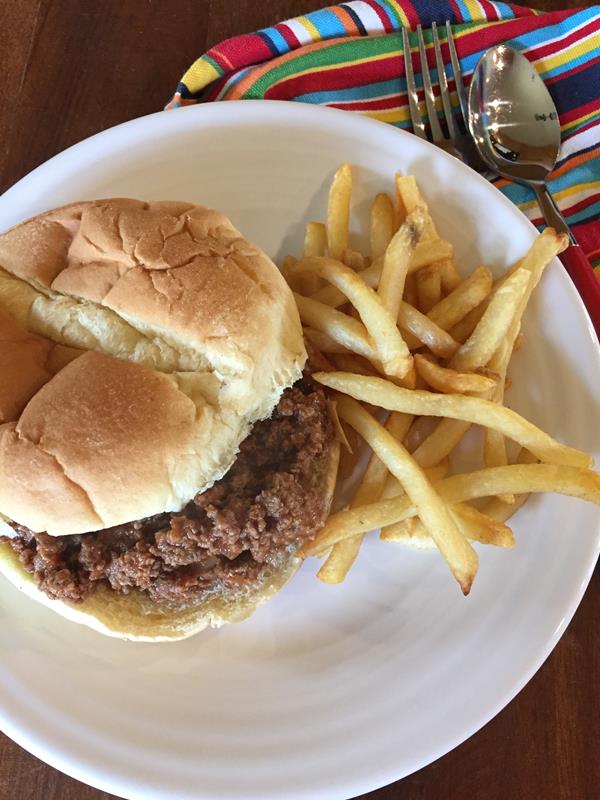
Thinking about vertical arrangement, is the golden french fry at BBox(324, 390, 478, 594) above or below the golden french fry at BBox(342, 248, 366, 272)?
below

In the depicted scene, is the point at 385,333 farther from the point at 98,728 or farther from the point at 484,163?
the point at 98,728

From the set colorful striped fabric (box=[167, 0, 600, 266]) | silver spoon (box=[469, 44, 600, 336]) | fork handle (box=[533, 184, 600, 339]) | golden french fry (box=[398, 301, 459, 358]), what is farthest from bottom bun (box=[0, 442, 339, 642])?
colorful striped fabric (box=[167, 0, 600, 266])

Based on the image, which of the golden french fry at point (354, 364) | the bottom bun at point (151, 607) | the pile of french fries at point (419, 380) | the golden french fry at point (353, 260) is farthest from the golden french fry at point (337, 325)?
the bottom bun at point (151, 607)

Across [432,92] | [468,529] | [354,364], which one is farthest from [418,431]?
[432,92]

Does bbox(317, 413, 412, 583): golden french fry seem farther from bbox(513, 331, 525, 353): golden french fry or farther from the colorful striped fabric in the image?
the colorful striped fabric

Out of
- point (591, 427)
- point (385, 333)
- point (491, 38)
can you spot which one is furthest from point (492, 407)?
point (491, 38)

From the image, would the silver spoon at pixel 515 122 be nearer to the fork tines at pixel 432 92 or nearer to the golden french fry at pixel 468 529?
the fork tines at pixel 432 92
